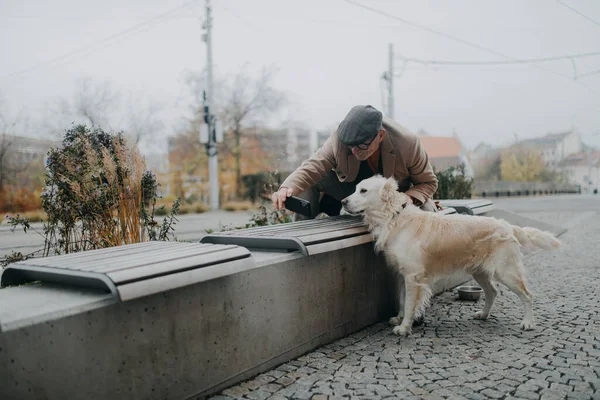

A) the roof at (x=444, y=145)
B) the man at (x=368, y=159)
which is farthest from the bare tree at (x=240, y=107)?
the roof at (x=444, y=145)

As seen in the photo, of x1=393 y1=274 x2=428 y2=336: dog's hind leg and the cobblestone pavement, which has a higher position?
x1=393 y1=274 x2=428 y2=336: dog's hind leg

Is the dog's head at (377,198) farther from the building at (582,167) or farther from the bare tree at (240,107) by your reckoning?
the building at (582,167)

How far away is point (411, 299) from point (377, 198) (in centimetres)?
80

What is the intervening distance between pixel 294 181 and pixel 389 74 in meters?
22.8

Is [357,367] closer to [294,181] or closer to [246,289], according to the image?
[246,289]

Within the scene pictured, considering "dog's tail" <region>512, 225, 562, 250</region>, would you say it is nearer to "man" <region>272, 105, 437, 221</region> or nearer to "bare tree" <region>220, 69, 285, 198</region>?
"man" <region>272, 105, 437, 221</region>

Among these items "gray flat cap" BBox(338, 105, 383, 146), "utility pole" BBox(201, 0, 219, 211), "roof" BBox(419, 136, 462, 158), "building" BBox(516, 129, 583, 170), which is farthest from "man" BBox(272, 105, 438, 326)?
"building" BBox(516, 129, 583, 170)

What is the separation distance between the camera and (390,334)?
3.79 m

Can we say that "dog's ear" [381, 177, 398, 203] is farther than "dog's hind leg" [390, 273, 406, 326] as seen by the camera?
No

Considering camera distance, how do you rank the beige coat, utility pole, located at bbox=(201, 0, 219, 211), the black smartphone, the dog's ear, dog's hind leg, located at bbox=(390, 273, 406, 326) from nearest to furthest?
the dog's ear
dog's hind leg, located at bbox=(390, 273, 406, 326)
the black smartphone
the beige coat
utility pole, located at bbox=(201, 0, 219, 211)

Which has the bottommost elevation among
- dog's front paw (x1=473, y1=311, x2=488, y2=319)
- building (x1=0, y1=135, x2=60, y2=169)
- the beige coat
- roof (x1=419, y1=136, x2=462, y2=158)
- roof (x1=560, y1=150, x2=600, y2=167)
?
dog's front paw (x1=473, y1=311, x2=488, y2=319)

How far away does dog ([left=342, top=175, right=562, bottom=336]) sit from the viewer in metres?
3.73

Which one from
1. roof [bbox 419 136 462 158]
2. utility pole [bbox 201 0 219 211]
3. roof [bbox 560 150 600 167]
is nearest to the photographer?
utility pole [bbox 201 0 219 211]

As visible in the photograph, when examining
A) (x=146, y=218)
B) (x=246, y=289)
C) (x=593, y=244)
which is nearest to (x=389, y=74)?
(x=593, y=244)
